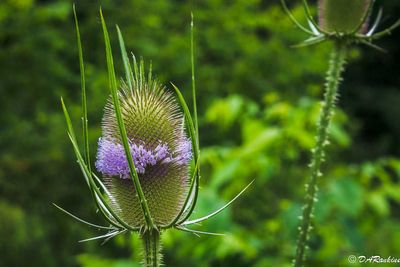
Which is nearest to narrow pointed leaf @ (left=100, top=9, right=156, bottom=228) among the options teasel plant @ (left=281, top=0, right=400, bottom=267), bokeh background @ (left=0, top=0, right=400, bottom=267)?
teasel plant @ (left=281, top=0, right=400, bottom=267)

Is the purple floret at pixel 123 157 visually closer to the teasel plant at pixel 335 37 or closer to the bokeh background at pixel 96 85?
the teasel plant at pixel 335 37

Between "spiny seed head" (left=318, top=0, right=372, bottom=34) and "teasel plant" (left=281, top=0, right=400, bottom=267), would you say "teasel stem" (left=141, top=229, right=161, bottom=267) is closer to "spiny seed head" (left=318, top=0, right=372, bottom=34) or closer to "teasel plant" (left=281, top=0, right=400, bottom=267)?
"teasel plant" (left=281, top=0, right=400, bottom=267)

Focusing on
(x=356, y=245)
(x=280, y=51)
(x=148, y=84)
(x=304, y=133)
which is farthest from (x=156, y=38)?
(x=148, y=84)

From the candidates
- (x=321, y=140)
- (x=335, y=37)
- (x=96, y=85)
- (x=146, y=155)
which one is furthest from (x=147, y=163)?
(x=96, y=85)

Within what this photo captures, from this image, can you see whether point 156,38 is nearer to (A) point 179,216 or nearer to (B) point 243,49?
(B) point 243,49

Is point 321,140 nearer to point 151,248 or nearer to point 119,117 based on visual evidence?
point 151,248
